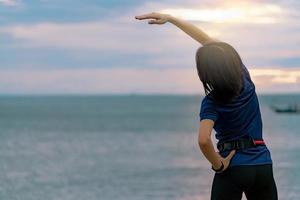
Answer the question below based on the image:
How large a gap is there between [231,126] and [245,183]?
33 centimetres

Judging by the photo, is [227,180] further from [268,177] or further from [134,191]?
[134,191]

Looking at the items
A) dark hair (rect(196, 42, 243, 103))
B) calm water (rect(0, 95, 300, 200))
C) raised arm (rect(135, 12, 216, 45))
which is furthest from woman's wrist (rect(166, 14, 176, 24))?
calm water (rect(0, 95, 300, 200))

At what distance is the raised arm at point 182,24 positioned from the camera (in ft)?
15.5

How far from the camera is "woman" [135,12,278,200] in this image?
14.2ft

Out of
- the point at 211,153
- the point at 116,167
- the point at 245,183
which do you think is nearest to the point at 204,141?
the point at 211,153

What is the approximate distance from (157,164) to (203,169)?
4799 mm

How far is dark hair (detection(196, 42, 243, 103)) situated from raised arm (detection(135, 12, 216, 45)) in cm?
34

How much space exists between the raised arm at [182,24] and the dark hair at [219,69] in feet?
1.11

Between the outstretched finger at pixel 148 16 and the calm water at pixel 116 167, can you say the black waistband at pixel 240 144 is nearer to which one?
the outstretched finger at pixel 148 16

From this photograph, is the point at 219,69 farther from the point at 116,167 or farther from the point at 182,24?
the point at 116,167

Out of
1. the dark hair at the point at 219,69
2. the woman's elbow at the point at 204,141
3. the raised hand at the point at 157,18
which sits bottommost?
the woman's elbow at the point at 204,141

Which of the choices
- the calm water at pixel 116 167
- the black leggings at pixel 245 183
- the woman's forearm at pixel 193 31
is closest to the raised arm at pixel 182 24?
the woman's forearm at pixel 193 31

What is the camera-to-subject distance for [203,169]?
158 feet

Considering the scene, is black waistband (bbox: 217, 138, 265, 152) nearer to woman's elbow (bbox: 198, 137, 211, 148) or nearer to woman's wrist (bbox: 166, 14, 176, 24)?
woman's elbow (bbox: 198, 137, 211, 148)
